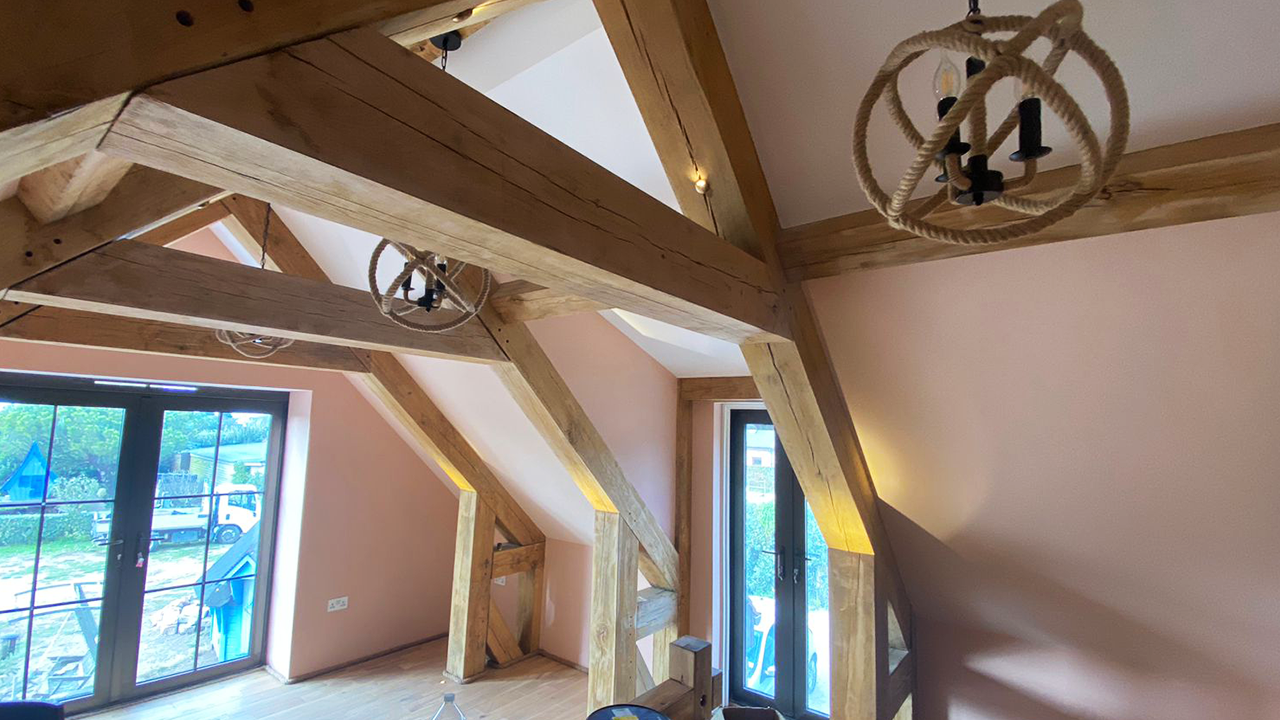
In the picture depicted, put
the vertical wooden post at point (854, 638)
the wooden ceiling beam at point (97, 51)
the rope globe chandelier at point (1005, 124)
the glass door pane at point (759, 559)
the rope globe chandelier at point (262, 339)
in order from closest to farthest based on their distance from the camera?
the wooden ceiling beam at point (97, 51), the rope globe chandelier at point (1005, 124), the vertical wooden post at point (854, 638), the rope globe chandelier at point (262, 339), the glass door pane at point (759, 559)

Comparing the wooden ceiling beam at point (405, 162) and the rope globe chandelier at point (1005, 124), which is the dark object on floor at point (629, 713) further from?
the rope globe chandelier at point (1005, 124)

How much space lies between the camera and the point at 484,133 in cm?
99

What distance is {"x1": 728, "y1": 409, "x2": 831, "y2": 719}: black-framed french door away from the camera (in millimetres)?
3639

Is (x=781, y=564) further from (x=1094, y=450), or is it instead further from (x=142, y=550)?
(x=142, y=550)

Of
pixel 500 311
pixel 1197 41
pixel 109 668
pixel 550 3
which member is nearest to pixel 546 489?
pixel 500 311

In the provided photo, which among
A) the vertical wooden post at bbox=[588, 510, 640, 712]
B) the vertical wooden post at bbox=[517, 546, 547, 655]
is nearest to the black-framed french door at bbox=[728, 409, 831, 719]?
the vertical wooden post at bbox=[588, 510, 640, 712]

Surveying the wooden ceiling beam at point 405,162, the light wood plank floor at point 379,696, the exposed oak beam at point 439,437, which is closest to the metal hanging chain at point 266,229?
the exposed oak beam at point 439,437

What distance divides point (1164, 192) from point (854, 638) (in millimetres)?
1918

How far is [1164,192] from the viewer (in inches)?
53.3

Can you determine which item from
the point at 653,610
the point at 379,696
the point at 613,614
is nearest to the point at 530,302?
the point at 613,614

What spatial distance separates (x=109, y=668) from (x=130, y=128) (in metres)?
4.80

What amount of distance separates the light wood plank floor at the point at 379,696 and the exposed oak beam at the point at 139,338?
232cm

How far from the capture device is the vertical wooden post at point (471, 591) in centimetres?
433

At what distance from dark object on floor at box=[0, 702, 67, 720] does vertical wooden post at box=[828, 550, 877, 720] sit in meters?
3.00
